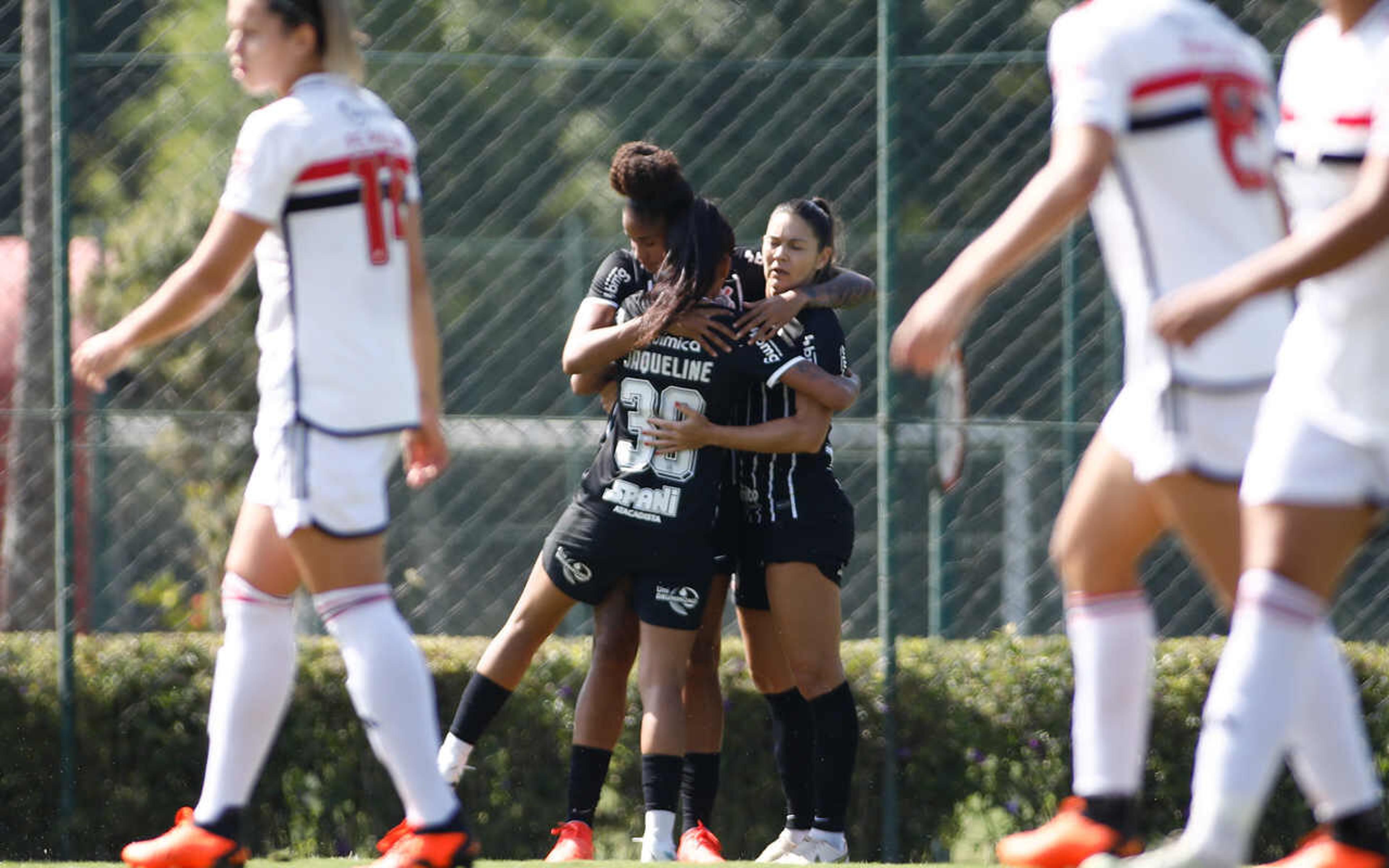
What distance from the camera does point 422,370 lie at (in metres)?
3.69

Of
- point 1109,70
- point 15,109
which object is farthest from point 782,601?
point 15,109

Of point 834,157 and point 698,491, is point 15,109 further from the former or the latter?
point 834,157

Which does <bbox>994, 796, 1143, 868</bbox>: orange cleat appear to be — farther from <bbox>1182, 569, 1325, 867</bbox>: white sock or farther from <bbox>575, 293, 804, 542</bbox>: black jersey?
<bbox>575, 293, 804, 542</bbox>: black jersey

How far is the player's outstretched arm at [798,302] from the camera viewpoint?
4949 mm

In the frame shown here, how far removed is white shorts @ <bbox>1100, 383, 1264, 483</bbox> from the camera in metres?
3.01

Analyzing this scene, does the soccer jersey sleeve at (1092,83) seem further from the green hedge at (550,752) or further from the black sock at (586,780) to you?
the green hedge at (550,752)

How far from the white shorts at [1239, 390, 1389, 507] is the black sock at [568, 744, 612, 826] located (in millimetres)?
2629

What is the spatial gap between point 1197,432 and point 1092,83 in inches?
23.2

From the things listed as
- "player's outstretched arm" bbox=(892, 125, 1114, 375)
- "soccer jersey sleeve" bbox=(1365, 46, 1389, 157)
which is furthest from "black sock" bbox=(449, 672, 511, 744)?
"soccer jersey sleeve" bbox=(1365, 46, 1389, 157)

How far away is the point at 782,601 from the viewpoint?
5.02 meters

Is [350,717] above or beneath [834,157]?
beneath

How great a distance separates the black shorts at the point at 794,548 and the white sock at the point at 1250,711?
2.20 metres

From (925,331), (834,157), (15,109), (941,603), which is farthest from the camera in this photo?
(834,157)

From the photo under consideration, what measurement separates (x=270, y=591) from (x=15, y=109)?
440 centimetres
